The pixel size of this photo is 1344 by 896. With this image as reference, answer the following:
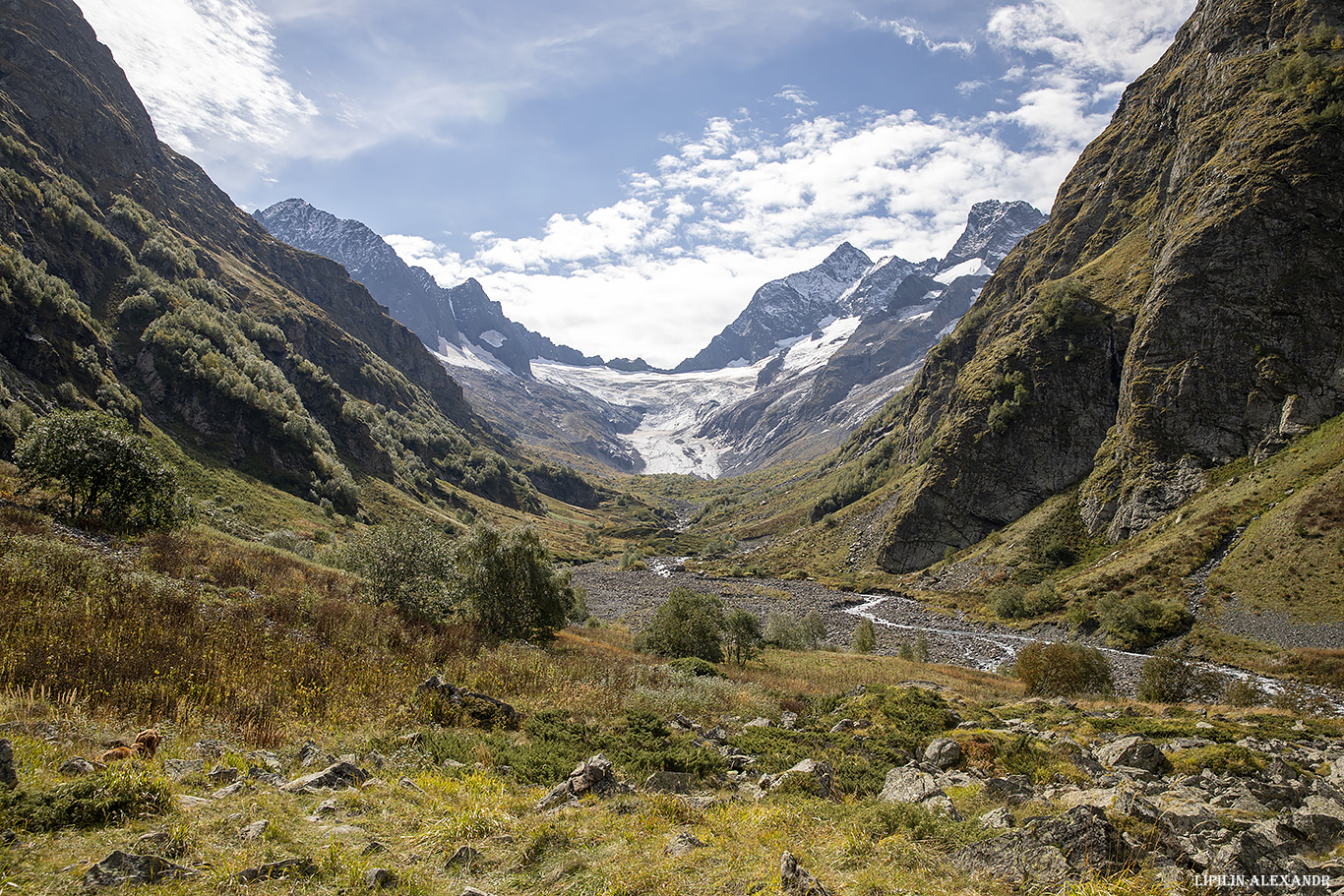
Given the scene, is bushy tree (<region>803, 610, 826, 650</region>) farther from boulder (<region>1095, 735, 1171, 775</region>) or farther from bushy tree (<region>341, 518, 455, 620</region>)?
boulder (<region>1095, 735, 1171, 775</region>)

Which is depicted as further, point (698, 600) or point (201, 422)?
point (201, 422)

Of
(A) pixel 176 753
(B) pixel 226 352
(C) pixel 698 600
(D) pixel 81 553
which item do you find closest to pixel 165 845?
(A) pixel 176 753

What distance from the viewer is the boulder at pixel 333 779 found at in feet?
31.3

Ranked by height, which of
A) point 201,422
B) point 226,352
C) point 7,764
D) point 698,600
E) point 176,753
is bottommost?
point 698,600

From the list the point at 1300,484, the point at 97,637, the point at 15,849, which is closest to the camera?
the point at 15,849

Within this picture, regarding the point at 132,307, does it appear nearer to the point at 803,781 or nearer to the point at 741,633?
the point at 741,633

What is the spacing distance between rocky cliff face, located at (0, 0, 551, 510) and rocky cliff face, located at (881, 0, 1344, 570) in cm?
12588

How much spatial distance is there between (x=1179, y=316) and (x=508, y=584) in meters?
103

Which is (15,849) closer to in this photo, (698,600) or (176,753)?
(176,753)

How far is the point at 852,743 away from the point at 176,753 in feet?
55.3

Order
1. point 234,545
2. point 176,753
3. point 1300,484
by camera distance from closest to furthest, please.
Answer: point 176,753, point 234,545, point 1300,484

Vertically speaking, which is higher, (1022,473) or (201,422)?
(201,422)

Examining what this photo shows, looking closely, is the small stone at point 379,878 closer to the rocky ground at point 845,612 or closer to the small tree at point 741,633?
the small tree at point 741,633

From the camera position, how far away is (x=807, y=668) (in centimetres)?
4066
